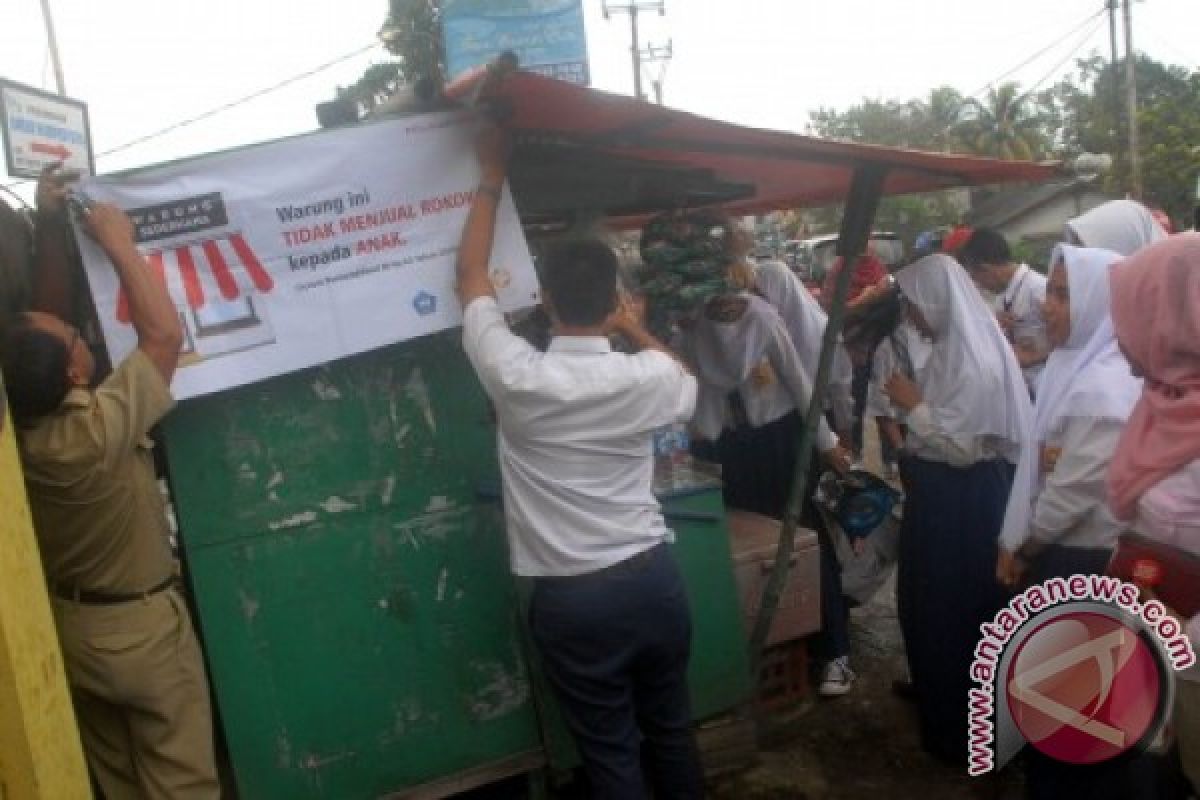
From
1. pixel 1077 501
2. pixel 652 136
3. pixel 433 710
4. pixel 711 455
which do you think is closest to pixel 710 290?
pixel 652 136

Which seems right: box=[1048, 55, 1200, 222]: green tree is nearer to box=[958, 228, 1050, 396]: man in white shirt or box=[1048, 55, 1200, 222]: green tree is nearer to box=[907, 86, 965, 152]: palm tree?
box=[907, 86, 965, 152]: palm tree

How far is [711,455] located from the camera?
14.7 feet

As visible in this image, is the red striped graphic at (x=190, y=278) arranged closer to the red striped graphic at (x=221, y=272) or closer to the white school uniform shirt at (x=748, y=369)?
the red striped graphic at (x=221, y=272)

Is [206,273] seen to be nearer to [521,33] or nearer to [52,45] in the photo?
[521,33]

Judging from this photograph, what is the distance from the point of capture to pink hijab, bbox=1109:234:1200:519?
209cm

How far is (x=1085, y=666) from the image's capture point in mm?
2219

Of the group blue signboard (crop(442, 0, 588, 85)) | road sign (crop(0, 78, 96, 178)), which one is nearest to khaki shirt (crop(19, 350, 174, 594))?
blue signboard (crop(442, 0, 588, 85))

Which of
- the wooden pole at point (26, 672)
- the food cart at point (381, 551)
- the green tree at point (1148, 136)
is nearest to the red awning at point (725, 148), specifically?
the food cart at point (381, 551)

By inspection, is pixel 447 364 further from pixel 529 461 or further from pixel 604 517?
pixel 604 517

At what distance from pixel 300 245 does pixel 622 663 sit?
146 centimetres

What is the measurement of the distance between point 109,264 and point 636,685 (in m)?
1.84

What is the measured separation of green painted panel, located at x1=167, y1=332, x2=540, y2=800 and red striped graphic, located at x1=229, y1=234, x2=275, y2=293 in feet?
0.94

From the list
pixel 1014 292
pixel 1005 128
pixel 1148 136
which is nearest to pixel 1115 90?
pixel 1148 136

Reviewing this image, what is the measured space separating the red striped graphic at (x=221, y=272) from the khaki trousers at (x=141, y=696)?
83cm
